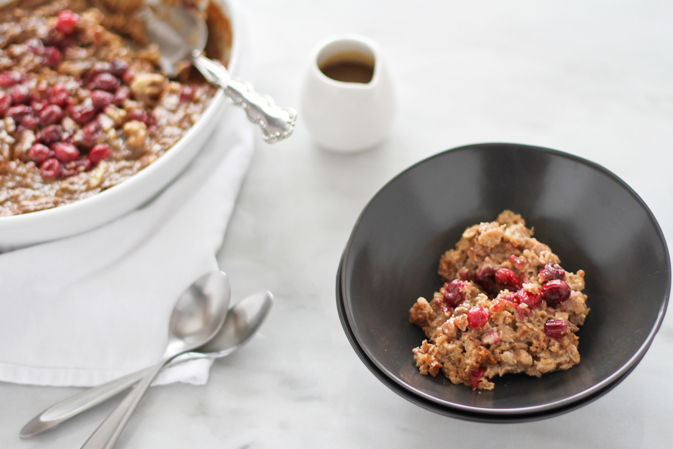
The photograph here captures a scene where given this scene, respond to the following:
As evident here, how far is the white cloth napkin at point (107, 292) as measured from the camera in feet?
5.79

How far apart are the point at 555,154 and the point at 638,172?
1.94 feet

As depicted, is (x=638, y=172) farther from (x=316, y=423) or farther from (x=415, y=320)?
(x=316, y=423)

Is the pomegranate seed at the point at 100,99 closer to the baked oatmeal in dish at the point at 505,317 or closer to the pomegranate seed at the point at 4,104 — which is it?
the pomegranate seed at the point at 4,104

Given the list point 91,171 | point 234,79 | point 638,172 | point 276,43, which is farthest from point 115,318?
point 638,172

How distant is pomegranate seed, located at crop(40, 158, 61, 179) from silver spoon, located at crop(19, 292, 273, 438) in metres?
0.78

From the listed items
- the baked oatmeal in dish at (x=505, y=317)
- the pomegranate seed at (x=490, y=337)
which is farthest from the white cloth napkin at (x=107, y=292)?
the pomegranate seed at (x=490, y=337)

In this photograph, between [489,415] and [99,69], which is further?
[99,69]

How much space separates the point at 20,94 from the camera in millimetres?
2105

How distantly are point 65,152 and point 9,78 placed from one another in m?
0.47

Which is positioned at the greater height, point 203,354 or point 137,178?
point 137,178

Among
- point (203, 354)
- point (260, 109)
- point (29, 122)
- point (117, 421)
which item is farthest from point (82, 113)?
point (117, 421)

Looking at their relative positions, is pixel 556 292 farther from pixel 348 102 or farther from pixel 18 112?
pixel 18 112

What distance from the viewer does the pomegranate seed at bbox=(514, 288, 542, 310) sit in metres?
1.47

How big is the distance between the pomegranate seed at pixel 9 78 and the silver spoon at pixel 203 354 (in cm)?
127
